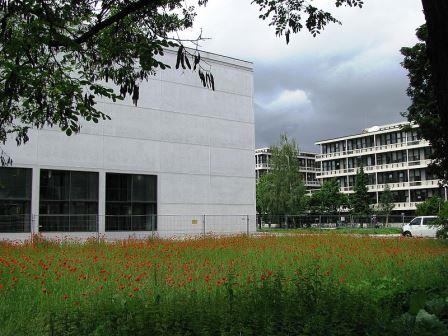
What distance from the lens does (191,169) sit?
1548 inches

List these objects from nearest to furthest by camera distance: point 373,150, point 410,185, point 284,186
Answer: point 284,186 < point 410,185 < point 373,150

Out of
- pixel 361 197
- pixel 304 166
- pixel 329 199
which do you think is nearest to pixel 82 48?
pixel 361 197

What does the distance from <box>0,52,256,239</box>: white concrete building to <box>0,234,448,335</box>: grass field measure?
18.0 metres

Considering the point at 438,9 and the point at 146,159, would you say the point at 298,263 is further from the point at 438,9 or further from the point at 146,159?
the point at 146,159

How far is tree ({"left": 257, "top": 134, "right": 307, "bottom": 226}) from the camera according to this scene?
75.1 metres

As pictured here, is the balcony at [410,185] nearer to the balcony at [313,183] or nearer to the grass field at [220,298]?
the balcony at [313,183]

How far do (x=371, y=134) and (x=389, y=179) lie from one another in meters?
9.27

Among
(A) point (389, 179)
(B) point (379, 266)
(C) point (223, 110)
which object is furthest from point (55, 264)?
(A) point (389, 179)

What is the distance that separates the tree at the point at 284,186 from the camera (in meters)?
75.1

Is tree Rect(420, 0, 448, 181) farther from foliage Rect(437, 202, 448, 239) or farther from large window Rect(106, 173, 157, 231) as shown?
large window Rect(106, 173, 157, 231)

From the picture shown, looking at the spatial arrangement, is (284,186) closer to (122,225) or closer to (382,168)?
(382,168)

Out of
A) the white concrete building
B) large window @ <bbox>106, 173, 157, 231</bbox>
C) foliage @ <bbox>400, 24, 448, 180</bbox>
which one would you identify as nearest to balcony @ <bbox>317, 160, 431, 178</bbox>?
the white concrete building

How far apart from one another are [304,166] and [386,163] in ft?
105

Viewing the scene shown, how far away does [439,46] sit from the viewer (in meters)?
4.66
